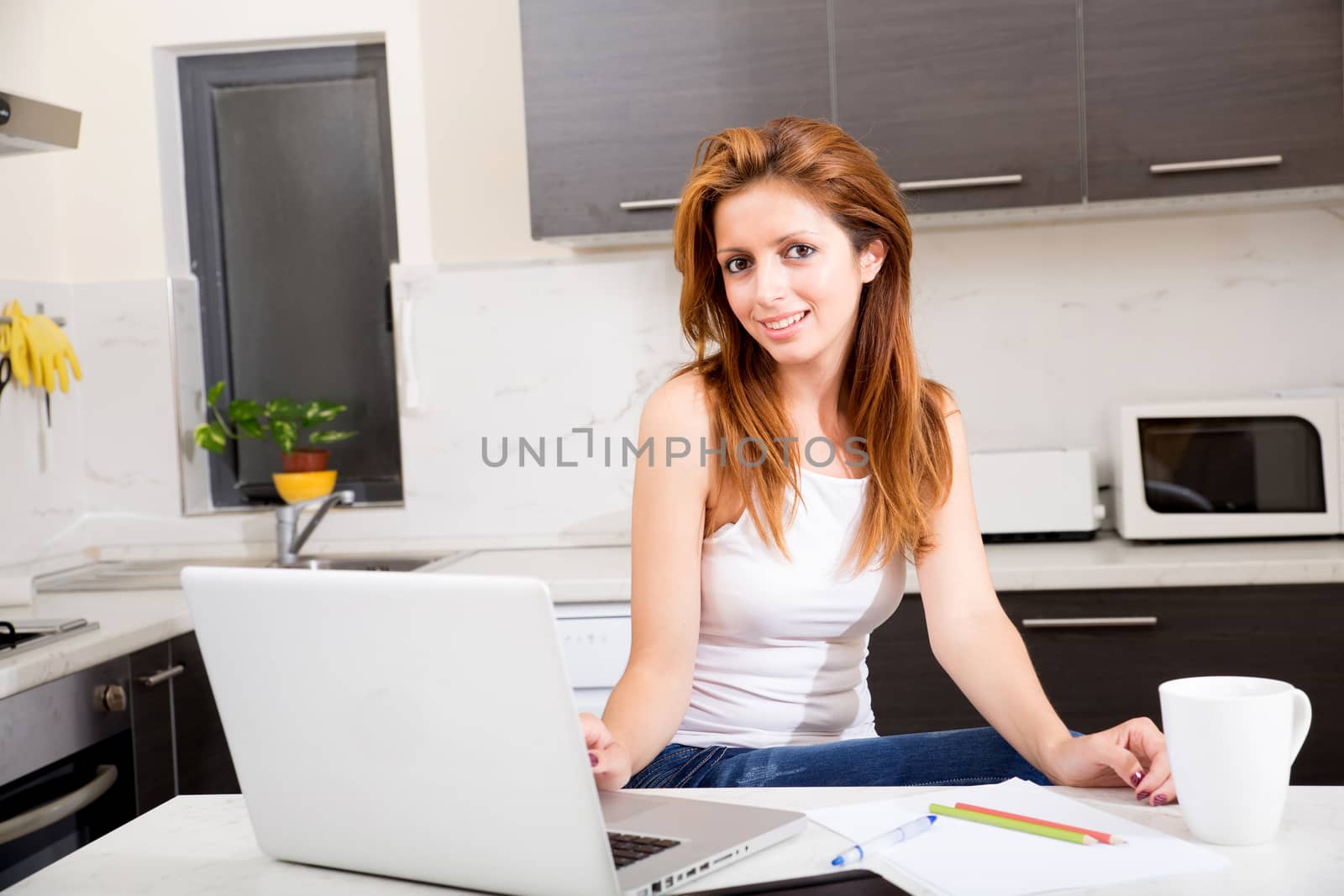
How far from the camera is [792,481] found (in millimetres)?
1581

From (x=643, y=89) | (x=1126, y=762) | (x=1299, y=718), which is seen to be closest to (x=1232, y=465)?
(x=643, y=89)

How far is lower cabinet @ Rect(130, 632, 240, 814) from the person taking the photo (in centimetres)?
211

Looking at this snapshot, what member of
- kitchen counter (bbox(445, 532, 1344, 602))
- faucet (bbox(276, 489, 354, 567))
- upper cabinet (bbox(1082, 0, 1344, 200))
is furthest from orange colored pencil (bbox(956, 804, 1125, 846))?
faucet (bbox(276, 489, 354, 567))

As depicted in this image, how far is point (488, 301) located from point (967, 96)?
1.18m

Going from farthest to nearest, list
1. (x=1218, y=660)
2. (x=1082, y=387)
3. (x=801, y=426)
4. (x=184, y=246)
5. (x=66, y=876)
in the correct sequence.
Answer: (x=184, y=246), (x=1082, y=387), (x=1218, y=660), (x=801, y=426), (x=66, y=876)

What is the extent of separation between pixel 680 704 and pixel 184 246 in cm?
226

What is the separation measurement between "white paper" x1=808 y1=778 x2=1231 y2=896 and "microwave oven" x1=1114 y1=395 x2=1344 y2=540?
1647mm

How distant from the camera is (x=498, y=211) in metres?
2.96

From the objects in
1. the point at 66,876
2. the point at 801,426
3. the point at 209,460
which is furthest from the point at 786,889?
the point at 209,460

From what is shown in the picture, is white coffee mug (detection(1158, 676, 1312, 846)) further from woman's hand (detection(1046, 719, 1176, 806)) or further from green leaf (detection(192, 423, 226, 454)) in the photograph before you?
green leaf (detection(192, 423, 226, 454))

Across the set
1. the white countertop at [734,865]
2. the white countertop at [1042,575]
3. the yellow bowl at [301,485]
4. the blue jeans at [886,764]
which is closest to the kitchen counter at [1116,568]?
the white countertop at [1042,575]

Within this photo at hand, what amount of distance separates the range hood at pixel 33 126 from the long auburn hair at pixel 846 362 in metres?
1.09

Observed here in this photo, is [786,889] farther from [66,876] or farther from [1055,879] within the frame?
[66,876]

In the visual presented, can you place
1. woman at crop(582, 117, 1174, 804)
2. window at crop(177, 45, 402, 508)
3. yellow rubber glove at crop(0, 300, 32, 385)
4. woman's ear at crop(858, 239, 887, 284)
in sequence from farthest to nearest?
window at crop(177, 45, 402, 508) → yellow rubber glove at crop(0, 300, 32, 385) → woman's ear at crop(858, 239, 887, 284) → woman at crop(582, 117, 1174, 804)
